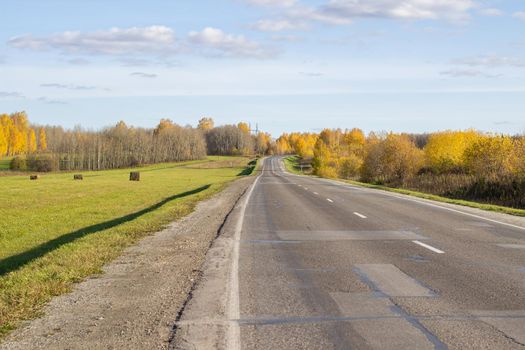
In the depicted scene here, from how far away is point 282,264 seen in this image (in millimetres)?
10523

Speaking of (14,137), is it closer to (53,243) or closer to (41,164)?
(41,164)

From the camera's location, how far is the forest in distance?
42719 millimetres

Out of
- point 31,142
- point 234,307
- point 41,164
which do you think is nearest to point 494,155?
point 234,307

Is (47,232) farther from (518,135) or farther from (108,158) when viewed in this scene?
(108,158)

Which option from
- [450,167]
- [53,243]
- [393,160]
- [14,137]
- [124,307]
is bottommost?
[53,243]

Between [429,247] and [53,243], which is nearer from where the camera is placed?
[429,247]

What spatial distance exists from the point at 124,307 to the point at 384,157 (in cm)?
6929

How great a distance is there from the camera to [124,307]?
292 inches

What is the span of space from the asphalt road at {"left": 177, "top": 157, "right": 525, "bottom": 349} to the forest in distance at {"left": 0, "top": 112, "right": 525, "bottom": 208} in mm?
22538

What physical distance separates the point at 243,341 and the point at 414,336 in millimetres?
1722

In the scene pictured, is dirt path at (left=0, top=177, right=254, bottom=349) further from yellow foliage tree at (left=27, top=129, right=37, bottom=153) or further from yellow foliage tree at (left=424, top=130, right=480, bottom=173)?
yellow foliage tree at (left=27, top=129, right=37, bottom=153)

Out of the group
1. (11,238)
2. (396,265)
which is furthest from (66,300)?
(11,238)

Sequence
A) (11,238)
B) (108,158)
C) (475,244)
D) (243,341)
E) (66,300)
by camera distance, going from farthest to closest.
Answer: (108,158)
(11,238)
(475,244)
(66,300)
(243,341)

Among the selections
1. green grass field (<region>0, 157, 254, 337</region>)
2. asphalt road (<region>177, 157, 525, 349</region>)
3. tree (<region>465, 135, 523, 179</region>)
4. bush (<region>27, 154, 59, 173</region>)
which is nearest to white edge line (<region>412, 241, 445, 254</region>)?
asphalt road (<region>177, 157, 525, 349</region>)
